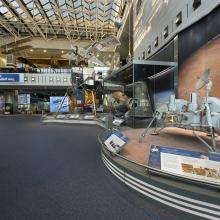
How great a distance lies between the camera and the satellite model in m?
3.21

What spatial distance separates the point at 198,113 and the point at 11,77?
2178cm

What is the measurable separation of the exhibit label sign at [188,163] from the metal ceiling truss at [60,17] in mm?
17962

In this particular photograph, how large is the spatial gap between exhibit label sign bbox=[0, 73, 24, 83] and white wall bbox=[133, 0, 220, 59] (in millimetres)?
13486

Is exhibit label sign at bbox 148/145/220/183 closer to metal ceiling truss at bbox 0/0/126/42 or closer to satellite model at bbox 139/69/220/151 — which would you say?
satellite model at bbox 139/69/220/151

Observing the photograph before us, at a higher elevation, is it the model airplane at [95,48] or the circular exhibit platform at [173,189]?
the model airplane at [95,48]

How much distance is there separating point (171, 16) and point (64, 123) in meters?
7.41

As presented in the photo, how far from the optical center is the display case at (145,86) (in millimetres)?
7574

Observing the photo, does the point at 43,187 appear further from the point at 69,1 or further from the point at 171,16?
the point at 69,1

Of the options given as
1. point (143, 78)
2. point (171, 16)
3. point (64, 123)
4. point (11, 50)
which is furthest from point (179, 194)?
point (11, 50)

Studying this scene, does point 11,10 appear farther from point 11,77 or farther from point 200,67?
point 200,67

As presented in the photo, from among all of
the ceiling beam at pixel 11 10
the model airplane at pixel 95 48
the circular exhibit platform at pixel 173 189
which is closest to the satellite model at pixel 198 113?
the circular exhibit platform at pixel 173 189

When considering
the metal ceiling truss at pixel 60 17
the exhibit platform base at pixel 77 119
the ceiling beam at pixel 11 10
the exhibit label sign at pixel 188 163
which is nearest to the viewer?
the exhibit label sign at pixel 188 163

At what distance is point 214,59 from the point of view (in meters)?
5.21

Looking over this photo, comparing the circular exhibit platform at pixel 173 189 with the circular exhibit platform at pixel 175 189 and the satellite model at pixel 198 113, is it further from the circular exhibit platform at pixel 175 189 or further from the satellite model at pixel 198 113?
the satellite model at pixel 198 113
